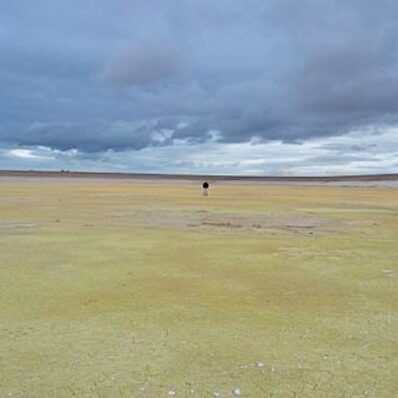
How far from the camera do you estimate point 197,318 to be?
24.4 ft

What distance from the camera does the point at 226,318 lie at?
7.45 meters

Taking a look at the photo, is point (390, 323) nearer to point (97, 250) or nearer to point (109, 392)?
point (109, 392)

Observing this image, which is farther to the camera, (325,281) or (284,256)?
(284,256)

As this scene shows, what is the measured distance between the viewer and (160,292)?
29.3 feet

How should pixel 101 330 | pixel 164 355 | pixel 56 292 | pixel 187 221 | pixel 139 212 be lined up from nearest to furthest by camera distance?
pixel 164 355 → pixel 101 330 → pixel 56 292 → pixel 187 221 → pixel 139 212

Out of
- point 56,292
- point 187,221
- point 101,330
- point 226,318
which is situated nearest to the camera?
point 101,330

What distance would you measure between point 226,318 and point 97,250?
21.4 ft

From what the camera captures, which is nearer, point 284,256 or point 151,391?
point 151,391

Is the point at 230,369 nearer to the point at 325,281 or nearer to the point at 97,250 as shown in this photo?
the point at 325,281

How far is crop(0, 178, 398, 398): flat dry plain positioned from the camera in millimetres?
5332

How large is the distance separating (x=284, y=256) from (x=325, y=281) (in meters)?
2.82

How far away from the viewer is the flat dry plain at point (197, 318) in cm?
533

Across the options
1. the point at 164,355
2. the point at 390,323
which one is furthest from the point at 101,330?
the point at 390,323

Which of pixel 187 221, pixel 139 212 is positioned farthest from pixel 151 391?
pixel 139 212
